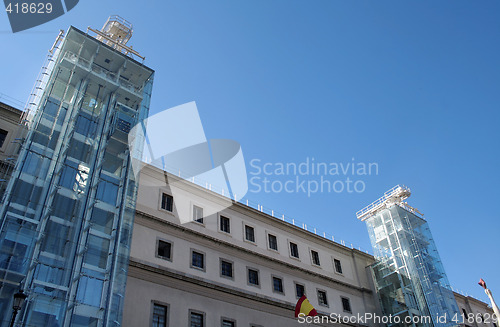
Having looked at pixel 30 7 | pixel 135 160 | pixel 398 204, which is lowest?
pixel 135 160

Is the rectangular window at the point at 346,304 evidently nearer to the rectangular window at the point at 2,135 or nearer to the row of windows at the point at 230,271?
the row of windows at the point at 230,271

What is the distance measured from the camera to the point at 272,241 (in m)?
40.2

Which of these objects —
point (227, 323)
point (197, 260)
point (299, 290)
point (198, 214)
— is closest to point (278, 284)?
point (299, 290)

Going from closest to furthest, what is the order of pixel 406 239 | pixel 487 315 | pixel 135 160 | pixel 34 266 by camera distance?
1. pixel 34 266
2. pixel 135 160
3. pixel 406 239
4. pixel 487 315

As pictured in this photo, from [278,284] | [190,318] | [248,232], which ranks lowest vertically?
[190,318]

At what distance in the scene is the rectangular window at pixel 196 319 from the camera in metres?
30.4

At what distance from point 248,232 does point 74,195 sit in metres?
15.2

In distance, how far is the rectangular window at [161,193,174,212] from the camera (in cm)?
3441

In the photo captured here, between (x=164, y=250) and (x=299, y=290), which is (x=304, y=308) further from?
(x=164, y=250)

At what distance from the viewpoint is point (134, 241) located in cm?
3080

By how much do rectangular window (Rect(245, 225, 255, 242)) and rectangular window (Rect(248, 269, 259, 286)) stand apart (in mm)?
2887

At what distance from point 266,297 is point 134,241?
438 inches

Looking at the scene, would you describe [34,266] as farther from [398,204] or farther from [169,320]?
[398,204]

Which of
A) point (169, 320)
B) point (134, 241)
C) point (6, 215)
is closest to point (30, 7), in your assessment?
point (6, 215)
